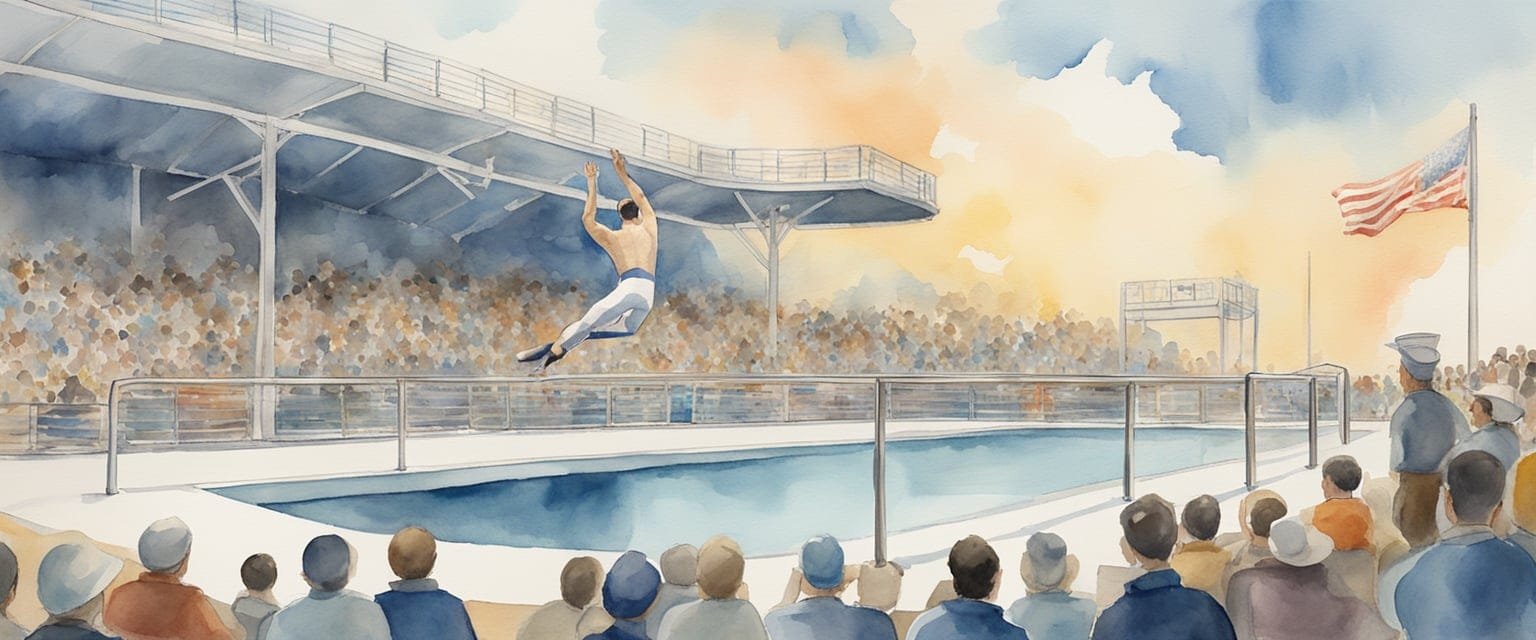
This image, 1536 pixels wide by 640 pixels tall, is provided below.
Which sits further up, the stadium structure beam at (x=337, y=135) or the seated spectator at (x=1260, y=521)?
the stadium structure beam at (x=337, y=135)

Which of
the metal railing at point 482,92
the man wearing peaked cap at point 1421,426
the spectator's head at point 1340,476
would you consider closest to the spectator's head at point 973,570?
the spectator's head at point 1340,476

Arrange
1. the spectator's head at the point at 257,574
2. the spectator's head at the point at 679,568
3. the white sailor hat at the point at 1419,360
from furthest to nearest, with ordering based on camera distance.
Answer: the white sailor hat at the point at 1419,360, the spectator's head at the point at 257,574, the spectator's head at the point at 679,568

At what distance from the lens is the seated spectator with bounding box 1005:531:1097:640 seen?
195 centimetres

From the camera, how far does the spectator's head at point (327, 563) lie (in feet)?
6.32

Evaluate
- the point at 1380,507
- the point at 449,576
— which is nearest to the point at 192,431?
the point at 449,576

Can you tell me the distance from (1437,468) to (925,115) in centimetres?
340

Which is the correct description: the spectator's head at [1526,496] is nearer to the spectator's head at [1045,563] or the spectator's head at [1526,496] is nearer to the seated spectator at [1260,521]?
the seated spectator at [1260,521]

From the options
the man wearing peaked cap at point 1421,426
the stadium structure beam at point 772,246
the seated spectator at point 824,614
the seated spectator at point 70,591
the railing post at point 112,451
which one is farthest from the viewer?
the stadium structure beam at point 772,246

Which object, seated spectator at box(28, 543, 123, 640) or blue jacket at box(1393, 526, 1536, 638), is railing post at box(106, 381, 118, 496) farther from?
blue jacket at box(1393, 526, 1536, 638)

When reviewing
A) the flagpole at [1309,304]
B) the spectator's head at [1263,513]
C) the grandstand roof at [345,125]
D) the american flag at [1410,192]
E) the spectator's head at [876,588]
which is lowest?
the spectator's head at [876,588]

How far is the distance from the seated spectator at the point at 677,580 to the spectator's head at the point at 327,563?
0.55 metres

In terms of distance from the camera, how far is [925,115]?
19.8 feet

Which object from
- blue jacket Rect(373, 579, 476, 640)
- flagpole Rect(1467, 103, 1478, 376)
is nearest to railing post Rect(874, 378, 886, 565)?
blue jacket Rect(373, 579, 476, 640)

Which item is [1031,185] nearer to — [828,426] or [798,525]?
[798,525]
